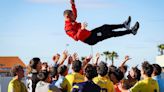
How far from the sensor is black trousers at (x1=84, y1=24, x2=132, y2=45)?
1461cm

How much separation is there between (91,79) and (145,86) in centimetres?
119

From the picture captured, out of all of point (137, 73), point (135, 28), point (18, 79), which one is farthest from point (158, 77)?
point (135, 28)

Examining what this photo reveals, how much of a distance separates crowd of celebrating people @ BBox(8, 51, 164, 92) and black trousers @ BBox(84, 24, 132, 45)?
351 cm

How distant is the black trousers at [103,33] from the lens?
1461cm

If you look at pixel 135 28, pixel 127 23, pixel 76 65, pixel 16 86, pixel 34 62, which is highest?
pixel 127 23

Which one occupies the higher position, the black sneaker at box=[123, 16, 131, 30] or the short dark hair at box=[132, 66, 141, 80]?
the black sneaker at box=[123, 16, 131, 30]

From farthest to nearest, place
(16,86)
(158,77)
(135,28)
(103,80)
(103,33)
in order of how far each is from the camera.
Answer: (135,28) → (103,33) → (158,77) → (16,86) → (103,80)

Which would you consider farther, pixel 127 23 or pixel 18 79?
pixel 127 23

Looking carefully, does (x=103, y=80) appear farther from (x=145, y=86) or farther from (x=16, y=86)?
(x=16, y=86)

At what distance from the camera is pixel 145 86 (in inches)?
393

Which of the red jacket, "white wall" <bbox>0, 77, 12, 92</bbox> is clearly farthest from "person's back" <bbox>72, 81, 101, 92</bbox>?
"white wall" <bbox>0, 77, 12, 92</bbox>

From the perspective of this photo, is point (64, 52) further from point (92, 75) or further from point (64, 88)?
point (92, 75)

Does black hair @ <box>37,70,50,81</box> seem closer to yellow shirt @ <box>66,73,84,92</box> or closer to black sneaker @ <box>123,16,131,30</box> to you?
yellow shirt @ <box>66,73,84,92</box>

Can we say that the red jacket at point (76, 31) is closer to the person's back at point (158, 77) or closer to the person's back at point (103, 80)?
the person's back at point (158, 77)
